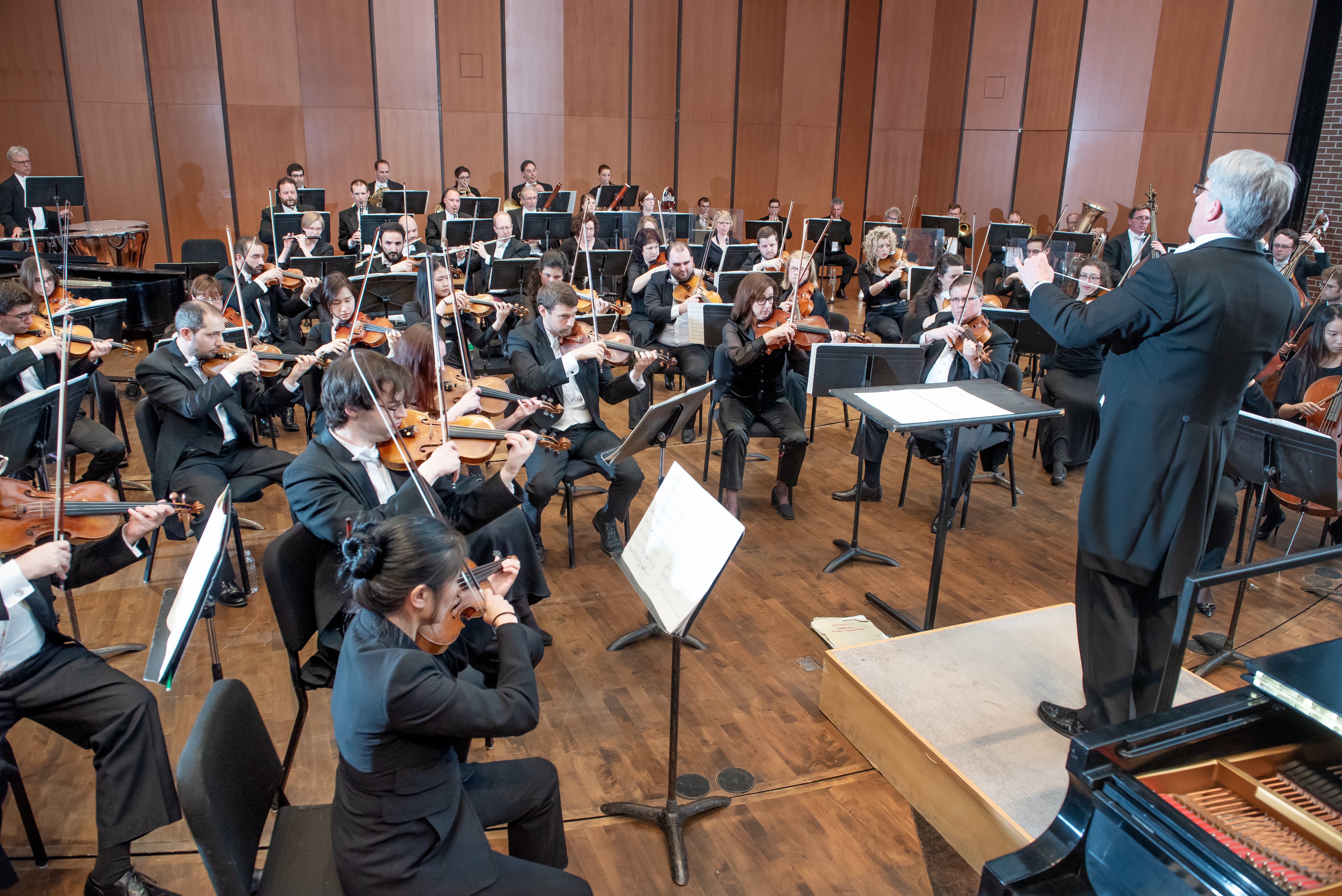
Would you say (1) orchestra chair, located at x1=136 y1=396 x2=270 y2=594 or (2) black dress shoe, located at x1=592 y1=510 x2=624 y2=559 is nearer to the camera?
(1) orchestra chair, located at x1=136 y1=396 x2=270 y2=594

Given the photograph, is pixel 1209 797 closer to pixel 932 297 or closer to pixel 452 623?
pixel 452 623

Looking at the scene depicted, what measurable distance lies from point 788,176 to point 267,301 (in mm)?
8852

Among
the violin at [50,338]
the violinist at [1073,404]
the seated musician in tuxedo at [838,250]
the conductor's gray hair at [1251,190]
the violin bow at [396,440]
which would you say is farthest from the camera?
the seated musician in tuxedo at [838,250]

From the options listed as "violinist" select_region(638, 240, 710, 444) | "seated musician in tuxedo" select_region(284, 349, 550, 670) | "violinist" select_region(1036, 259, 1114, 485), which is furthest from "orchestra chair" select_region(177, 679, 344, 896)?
"violinist" select_region(1036, 259, 1114, 485)

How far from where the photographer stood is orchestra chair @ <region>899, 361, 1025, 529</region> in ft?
15.3

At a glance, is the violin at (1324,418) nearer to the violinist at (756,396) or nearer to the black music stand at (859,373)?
the black music stand at (859,373)

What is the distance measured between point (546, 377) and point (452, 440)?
0.79 metres

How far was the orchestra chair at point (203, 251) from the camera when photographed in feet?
26.1

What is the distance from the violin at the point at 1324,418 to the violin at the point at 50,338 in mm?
5449

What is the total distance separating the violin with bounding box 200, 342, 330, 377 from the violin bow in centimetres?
144

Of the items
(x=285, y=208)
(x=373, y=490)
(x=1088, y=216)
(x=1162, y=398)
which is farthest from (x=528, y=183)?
(x=1162, y=398)

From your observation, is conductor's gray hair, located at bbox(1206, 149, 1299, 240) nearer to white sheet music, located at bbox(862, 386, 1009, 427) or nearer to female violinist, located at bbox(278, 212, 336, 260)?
white sheet music, located at bbox(862, 386, 1009, 427)

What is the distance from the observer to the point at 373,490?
277cm

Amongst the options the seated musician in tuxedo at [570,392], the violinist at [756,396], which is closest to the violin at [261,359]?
the seated musician in tuxedo at [570,392]
